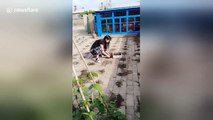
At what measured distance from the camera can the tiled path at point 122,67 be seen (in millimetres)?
1391

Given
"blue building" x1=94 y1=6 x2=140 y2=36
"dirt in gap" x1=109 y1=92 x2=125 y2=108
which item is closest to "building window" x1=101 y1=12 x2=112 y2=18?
"blue building" x1=94 y1=6 x2=140 y2=36

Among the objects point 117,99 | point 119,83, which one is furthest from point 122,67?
point 117,99

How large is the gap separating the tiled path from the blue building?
0.18 ft

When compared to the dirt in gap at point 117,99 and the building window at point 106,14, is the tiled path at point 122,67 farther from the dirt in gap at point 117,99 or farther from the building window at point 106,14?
the building window at point 106,14

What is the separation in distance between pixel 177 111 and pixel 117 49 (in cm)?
61

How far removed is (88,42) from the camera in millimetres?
1449

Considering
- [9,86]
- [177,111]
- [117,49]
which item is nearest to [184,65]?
[177,111]

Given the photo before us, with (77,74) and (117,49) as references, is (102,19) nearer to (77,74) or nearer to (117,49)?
(117,49)

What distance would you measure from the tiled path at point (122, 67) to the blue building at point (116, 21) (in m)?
0.05

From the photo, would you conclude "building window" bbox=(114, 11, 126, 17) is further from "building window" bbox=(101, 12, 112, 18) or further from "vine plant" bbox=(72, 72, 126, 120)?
"vine plant" bbox=(72, 72, 126, 120)

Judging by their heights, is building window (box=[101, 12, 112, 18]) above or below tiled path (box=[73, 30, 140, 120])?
above

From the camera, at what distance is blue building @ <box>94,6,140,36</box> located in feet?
4.45

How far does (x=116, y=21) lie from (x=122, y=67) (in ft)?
1.03

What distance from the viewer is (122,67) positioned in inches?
55.8
